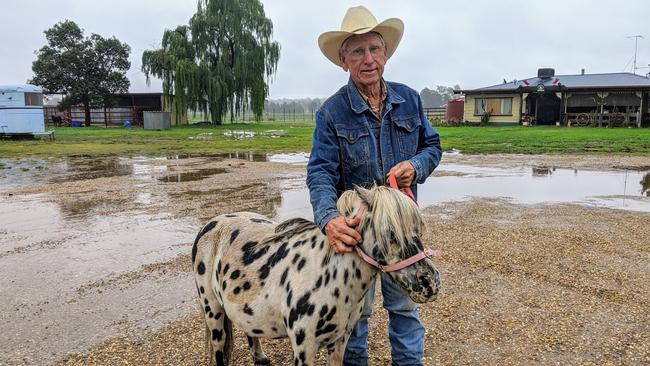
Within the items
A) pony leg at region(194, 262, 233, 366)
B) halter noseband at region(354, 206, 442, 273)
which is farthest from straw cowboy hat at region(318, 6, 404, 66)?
pony leg at region(194, 262, 233, 366)

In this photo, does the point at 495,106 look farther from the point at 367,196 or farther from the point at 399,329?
the point at 367,196

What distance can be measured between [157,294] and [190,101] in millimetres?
35362

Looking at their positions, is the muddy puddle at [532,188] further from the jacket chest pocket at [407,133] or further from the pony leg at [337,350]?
the pony leg at [337,350]

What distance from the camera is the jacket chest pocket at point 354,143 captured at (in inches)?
122

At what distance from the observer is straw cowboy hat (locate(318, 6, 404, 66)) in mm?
2963

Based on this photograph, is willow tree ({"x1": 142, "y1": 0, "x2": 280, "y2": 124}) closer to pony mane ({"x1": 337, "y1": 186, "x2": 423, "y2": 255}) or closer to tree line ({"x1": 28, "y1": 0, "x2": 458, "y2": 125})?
tree line ({"x1": 28, "y1": 0, "x2": 458, "y2": 125})

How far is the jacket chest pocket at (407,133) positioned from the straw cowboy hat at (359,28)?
0.54 metres

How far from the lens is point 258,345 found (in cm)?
366

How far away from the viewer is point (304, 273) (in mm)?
2658

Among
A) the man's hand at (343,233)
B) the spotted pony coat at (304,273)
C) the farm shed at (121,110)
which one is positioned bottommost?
the spotted pony coat at (304,273)

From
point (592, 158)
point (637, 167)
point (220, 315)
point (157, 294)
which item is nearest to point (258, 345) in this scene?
point (220, 315)

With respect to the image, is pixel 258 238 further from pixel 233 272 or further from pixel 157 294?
pixel 157 294

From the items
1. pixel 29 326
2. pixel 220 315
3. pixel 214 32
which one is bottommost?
pixel 29 326

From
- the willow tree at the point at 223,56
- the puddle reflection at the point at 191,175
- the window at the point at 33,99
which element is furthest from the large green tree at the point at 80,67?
the puddle reflection at the point at 191,175
